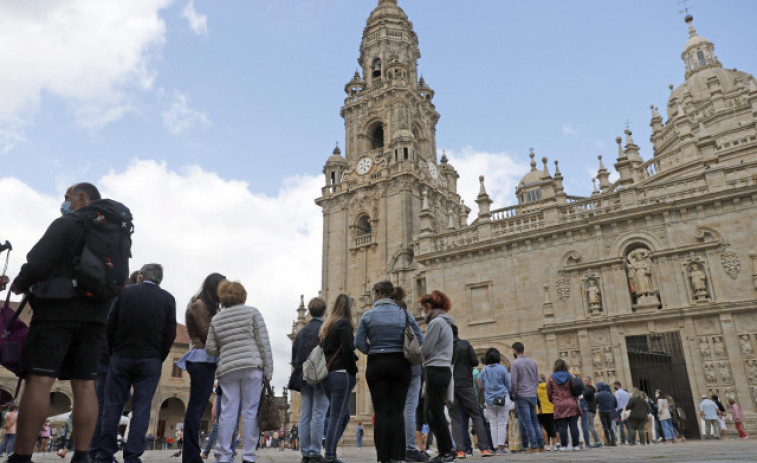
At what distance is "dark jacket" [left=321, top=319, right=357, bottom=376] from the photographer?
6.33 m

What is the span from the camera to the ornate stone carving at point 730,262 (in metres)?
18.5

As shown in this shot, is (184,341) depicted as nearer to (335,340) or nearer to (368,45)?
Answer: (368,45)

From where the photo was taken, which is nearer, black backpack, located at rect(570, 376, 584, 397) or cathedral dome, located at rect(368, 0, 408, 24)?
black backpack, located at rect(570, 376, 584, 397)

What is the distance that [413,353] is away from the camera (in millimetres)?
5414

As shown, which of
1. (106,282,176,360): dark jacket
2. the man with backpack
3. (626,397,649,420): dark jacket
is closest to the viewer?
the man with backpack

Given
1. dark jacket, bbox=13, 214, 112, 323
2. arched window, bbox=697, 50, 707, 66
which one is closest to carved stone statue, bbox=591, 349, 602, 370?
dark jacket, bbox=13, 214, 112, 323

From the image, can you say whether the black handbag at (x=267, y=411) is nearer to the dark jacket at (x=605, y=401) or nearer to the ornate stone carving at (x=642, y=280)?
the dark jacket at (x=605, y=401)

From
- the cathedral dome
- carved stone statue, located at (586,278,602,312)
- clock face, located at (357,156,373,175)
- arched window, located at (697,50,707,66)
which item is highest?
the cathedral dome

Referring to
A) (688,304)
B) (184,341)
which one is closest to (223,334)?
(688,304)

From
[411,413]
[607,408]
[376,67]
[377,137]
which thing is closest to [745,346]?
[607,408]

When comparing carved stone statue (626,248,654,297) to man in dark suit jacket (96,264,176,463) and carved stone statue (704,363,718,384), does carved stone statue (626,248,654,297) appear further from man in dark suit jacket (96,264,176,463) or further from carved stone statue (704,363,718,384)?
man in dark suit jacket (96,264,176,463)

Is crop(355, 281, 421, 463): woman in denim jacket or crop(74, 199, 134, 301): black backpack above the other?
crop(74, 199, 134, 301): black backpack

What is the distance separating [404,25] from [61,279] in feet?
150

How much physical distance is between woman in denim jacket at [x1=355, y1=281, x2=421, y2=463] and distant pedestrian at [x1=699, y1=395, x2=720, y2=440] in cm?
1423
